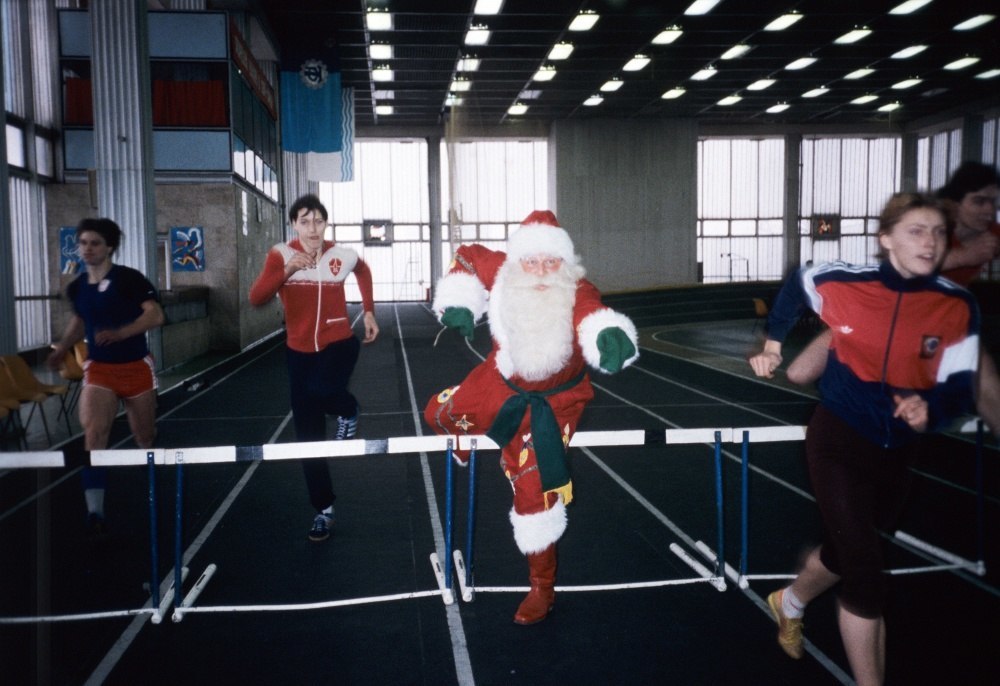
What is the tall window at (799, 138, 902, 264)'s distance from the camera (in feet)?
117

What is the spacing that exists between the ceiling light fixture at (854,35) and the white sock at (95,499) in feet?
69.7

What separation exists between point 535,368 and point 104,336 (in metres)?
2.59

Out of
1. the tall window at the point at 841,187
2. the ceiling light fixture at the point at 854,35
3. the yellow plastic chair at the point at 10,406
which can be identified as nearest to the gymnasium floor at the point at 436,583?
the yellow plastic chair at the point at 10,406

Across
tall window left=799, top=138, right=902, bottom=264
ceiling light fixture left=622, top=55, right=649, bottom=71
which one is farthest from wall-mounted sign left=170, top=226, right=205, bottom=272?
tall window left=799, top=138, right=902, bottom=264

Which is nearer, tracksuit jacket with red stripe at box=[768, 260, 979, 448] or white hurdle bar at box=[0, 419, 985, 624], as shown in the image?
tracksuit jacket with red stripe at box=[768, 260, 979, 448]

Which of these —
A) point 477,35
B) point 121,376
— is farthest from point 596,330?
point 477,35

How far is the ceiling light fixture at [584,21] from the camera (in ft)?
61.1

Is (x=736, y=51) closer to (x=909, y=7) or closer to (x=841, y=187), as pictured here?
(x=909, y=7)

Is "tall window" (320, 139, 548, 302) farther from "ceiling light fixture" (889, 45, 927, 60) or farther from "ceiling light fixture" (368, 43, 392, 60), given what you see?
"ceiling light fixture" (889, 45, 927, 60)

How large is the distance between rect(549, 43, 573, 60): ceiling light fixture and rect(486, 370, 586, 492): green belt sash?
64.5ft

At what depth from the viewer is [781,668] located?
3195mm

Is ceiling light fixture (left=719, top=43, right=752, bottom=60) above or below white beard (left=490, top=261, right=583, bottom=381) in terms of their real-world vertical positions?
above

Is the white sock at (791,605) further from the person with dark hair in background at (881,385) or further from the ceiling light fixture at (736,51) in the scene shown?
the ceiling light fixture at (736,51)

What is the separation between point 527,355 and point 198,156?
15189mm
